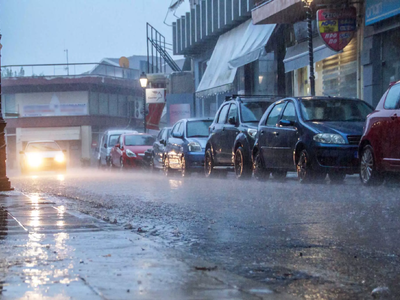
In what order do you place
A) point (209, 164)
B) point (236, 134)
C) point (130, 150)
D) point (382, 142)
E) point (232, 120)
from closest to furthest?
1. point (382, 142)
2. point (232, 120)
3. point (236, 134)
4. point (209, 164)
5. point (130, 150)

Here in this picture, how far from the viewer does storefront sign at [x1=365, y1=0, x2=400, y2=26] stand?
1821cm


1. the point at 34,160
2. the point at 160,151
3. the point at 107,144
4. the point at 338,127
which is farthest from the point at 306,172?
the point at 107,144

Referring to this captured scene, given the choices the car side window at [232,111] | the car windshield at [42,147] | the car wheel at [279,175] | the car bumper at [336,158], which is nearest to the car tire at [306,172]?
the car bumper at [336,158]

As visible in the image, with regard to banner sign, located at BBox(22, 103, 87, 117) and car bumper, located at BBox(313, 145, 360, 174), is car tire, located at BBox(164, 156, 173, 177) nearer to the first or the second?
car bumper, located at BBox(313, 145, 360, 174)

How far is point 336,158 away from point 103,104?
53.1 meters

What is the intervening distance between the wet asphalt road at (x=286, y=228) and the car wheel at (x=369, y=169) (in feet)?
0.83

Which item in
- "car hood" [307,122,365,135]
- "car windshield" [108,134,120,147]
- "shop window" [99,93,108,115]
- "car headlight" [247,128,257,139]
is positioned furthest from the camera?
"shop window" [99,93,108,115]

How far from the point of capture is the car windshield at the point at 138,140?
29266mm

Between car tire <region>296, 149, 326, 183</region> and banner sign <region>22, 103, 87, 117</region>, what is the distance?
2036 inches

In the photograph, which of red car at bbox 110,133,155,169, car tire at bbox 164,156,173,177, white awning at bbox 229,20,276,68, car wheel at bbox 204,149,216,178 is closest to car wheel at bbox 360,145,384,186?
car wheel at bbox 204,149,216,178

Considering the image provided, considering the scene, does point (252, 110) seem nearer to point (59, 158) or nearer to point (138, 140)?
point (138, 140)

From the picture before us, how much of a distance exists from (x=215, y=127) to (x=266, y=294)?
14.5 m

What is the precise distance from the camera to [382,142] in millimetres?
11992

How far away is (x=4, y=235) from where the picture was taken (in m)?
6.73
